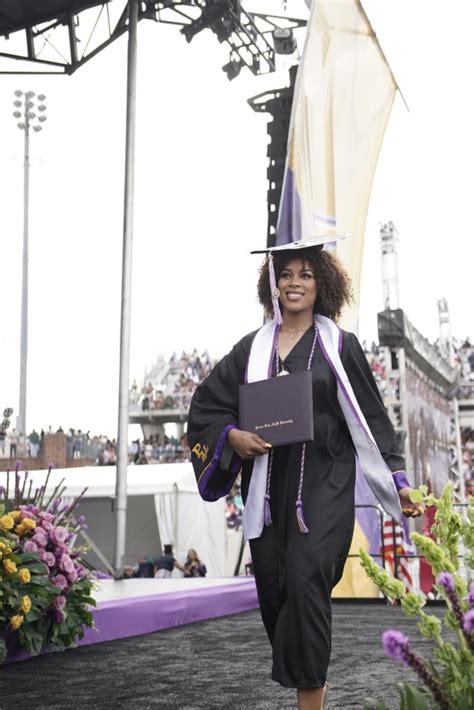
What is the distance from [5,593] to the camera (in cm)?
391

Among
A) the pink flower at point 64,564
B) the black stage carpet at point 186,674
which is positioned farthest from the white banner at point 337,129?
the pink flower at point 64,564

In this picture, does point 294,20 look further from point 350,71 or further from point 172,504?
point 172,504

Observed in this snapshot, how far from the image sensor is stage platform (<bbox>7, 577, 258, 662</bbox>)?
5.07 metres

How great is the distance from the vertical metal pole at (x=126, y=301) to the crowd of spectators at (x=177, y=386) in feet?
88.0

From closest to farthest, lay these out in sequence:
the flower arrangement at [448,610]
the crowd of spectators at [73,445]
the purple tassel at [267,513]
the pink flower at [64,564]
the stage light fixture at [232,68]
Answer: the flower arrangement at [448,610] < the purple tassel at [267,513] < the pink flower at [64,564] < the stage light fixture at [232,68] < the crowd of spectators at [73,445]

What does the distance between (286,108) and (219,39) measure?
1.21 metres

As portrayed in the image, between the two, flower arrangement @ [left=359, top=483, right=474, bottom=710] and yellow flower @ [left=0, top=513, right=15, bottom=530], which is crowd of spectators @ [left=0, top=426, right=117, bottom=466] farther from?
flower arrangement @ [left=359, top=483, right=474, bottom=710]

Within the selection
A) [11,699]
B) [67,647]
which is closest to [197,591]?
[67,647]

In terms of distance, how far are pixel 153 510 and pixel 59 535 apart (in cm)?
1056

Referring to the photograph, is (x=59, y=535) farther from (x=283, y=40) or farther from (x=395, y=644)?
(x=283, y=40)

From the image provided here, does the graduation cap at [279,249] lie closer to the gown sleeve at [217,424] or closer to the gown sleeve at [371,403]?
the gown sleeve at [217,424]

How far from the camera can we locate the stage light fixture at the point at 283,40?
36.5 ft

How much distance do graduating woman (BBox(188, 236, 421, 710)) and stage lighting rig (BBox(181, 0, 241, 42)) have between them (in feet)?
23.7

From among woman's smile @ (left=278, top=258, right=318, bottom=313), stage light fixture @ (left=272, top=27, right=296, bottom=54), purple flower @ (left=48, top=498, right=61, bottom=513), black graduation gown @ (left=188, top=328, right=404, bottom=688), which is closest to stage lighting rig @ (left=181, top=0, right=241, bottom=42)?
stage light fixture @ (left=272, top=27, right=296, bottom=54)
